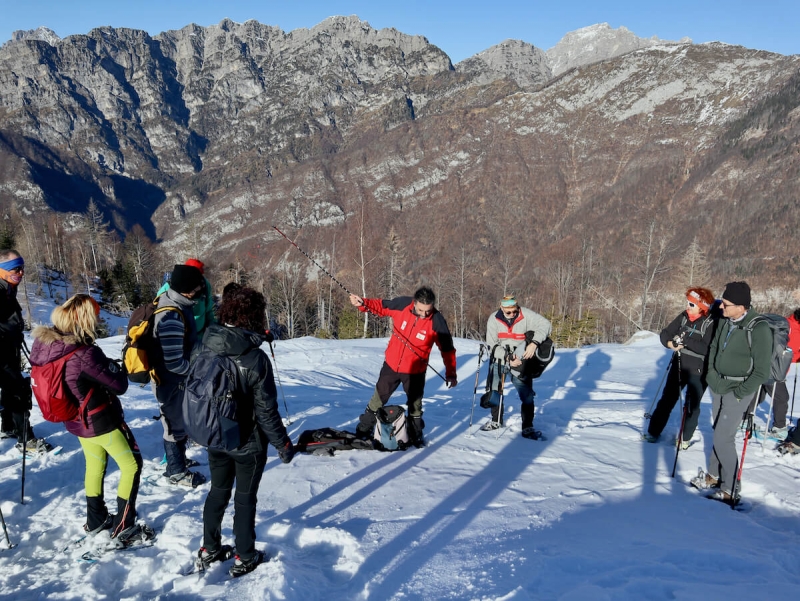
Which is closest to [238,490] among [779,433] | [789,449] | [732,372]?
[732,372]

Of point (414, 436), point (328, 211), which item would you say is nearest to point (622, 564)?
point (414, 436)

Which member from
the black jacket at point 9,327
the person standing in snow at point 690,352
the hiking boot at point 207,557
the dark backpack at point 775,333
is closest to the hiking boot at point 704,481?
the person standing in snow at point 690,352

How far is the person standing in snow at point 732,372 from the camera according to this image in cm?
386

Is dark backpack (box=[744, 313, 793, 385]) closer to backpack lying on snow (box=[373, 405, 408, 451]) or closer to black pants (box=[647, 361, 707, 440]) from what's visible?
black pants (box=[647, 361, 707, 440])

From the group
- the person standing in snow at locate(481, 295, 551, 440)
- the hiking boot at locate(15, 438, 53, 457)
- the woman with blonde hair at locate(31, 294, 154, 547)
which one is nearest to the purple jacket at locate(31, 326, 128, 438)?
the woman with blonde hair at locate(31, 294, 154, 547)

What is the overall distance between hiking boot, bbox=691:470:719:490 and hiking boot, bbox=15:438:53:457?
275 inches

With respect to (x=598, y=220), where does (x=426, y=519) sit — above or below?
below

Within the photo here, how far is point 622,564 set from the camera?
117 inches

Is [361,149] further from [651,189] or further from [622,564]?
[622,564]

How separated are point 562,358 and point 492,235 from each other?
11931 centimetres

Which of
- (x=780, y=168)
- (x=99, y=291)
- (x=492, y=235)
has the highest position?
(x=780, y=168)

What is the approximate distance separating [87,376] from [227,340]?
1.33 meters

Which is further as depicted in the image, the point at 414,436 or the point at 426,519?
the point at 414,436

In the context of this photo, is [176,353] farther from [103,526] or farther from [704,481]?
[704,481]
